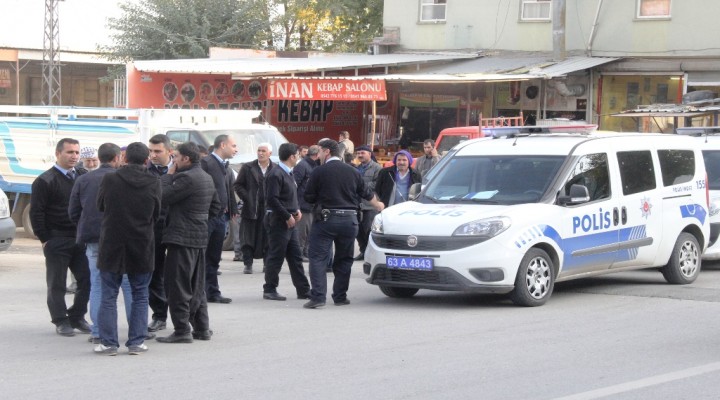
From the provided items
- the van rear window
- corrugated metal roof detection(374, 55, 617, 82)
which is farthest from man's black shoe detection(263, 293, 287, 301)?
corrugated metal roof detection(374, 55, 617, 82)

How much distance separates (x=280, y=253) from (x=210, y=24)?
2898cm

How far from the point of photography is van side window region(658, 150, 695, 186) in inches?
536

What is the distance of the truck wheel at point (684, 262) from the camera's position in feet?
44.5

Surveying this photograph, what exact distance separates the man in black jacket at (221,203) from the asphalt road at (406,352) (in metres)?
0.42

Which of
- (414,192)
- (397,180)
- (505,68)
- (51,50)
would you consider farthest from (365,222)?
(51,50)

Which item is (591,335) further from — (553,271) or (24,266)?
(24,266)

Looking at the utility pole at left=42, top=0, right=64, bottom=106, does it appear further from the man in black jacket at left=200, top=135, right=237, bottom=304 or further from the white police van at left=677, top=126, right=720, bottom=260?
the man in black jacket at left=200, top=135, right=237, bottom=304

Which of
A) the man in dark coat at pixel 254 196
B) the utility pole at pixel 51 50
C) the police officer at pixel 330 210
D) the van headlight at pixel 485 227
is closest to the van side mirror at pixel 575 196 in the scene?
the van headlight at pixel 485 227

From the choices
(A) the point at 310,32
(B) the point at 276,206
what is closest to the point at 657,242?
(B) the point at 276,206

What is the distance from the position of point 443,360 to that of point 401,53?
25.5 metres

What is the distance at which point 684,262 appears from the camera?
1373 centimetres

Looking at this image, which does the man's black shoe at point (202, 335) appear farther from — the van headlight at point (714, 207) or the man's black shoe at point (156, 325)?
the van headlight at point (714, 207)

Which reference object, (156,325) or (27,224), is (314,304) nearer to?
(156,325)

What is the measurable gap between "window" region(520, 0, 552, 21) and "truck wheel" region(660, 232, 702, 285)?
17.9 metres
